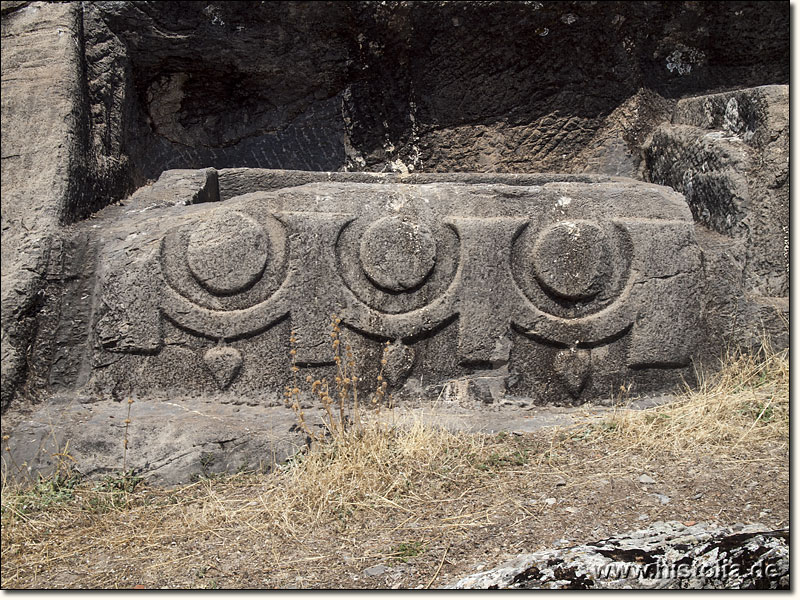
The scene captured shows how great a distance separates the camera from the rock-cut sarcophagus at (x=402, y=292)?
3008 millimetres

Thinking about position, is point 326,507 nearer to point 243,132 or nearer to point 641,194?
point 641,194

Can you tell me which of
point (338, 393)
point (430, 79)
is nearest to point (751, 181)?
point (430, 79)

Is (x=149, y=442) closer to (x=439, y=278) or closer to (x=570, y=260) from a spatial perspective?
(x=439, y=278)

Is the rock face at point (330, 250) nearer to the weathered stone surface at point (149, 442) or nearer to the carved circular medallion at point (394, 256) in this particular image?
the carved circular medallion at point (394, 256)

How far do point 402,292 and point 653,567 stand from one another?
1.30 m

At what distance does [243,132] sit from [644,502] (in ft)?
9.17

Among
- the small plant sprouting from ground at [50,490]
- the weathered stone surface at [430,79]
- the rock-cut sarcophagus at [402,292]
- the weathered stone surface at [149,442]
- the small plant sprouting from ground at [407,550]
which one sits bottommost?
the small plant sprouting from ground at [407,550]

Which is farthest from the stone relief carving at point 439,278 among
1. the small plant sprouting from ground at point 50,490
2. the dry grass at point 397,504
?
the small plant sprouting from ground at point 50,490

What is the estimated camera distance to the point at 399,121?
14.5 feet

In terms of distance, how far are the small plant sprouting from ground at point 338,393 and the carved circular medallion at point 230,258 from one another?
10.5 inches

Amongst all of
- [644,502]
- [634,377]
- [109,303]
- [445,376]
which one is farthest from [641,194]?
[109,303]

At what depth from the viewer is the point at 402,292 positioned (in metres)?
3.03

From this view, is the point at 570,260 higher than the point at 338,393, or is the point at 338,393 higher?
the point at 570,260

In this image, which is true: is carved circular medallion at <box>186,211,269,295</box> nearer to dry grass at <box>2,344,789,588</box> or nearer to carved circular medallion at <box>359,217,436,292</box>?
carved circular medallion at <box>359,217,436,292</box>
